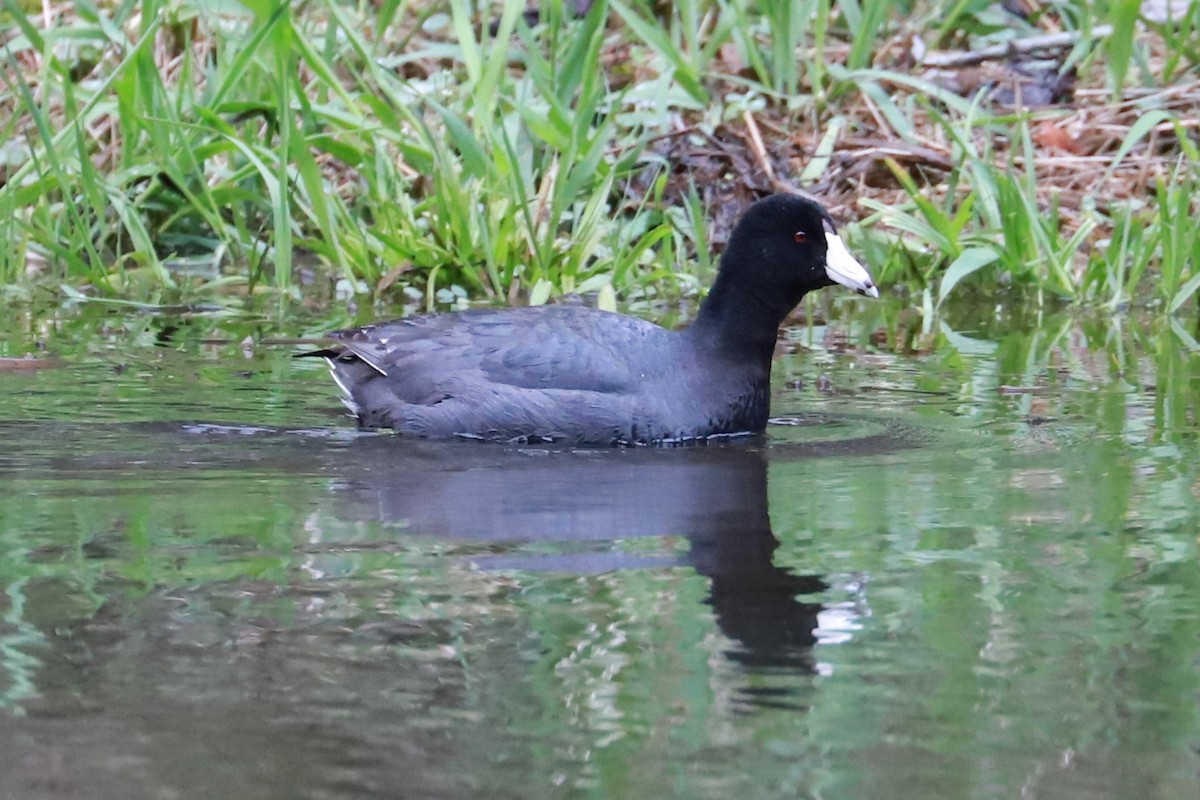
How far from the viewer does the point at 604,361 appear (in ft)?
15.3

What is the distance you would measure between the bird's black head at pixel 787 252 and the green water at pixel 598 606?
358 millimetres

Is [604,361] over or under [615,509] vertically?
over

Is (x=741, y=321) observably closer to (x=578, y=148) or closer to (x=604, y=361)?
(x=604, y=361)

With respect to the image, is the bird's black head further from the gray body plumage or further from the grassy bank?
the grassy bank

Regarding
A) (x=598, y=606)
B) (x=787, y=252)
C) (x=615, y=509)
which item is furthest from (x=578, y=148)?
(x=598, y=606)

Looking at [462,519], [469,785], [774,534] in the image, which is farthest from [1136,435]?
[469,785]

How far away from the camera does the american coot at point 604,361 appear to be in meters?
4.62

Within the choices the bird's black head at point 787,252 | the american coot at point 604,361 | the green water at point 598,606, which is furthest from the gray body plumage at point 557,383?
the bird's black head at point 787,252

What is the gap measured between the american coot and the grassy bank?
53.7 inches

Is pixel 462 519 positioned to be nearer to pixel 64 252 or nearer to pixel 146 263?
pixel 64 252

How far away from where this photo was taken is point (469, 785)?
2.10 metres

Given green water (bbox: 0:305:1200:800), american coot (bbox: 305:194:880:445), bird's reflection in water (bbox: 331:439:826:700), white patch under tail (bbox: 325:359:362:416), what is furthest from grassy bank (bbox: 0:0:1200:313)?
bird's reflection in water (bbox: 331:439:826:700)

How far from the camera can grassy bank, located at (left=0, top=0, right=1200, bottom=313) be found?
6562 millimetres

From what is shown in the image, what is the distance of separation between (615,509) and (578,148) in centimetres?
335
